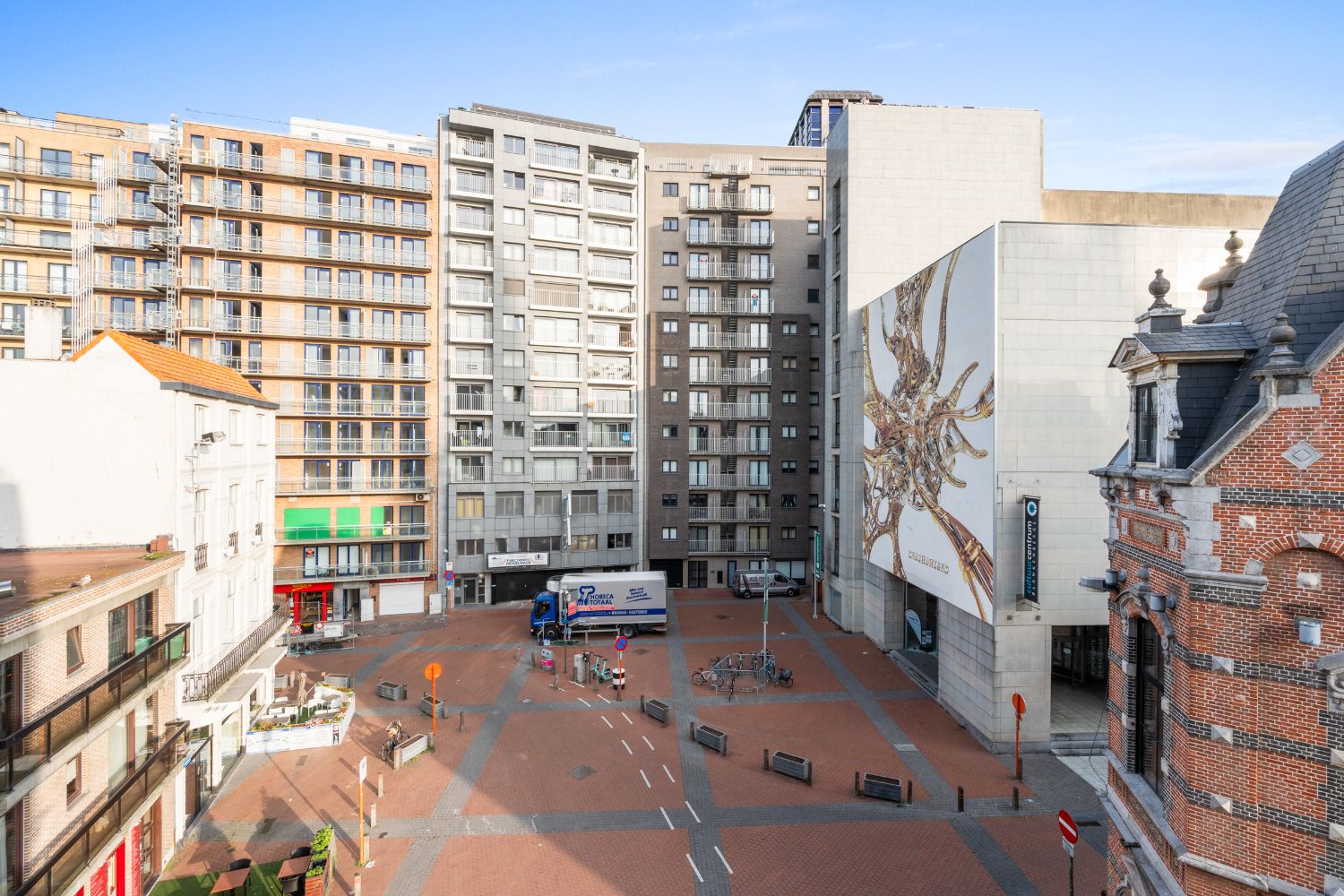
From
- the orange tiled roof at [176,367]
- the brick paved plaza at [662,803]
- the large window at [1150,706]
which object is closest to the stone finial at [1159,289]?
the large window at [1150,706]

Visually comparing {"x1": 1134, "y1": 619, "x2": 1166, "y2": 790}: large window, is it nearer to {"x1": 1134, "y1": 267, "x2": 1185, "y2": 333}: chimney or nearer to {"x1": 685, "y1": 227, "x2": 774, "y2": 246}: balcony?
{"x1": 1134, "y1": 267, "x2": 1185, "y2": 333}: chimney

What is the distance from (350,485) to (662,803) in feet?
101

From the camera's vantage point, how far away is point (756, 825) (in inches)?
703

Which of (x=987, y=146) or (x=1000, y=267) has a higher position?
(x=987, y=146)

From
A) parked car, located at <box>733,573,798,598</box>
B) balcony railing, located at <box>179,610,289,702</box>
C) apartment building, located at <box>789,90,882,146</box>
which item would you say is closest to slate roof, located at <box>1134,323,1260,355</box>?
balcony railing, located at <box>179,610,289,702</box>

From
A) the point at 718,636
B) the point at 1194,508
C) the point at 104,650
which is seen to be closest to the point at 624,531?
the point at 718,636

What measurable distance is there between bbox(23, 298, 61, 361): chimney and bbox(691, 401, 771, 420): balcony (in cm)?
3493

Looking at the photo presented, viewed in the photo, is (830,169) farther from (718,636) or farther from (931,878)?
(931,878)

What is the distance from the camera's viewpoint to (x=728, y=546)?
48.7 m

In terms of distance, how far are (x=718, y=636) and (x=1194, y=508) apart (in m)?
29.1

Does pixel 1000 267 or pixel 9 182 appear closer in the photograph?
pixel 1000 267

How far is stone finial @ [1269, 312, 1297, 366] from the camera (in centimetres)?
857

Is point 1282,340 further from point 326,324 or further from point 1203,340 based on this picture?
point 326,324

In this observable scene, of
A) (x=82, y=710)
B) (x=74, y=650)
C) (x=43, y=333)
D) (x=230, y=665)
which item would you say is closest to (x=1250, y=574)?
(x=82, y=710)
